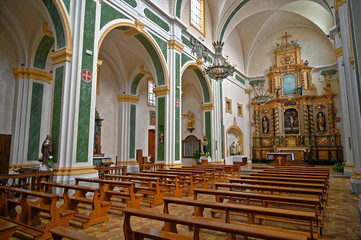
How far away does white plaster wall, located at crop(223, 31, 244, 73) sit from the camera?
1698cm

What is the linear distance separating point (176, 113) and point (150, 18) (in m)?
4.14

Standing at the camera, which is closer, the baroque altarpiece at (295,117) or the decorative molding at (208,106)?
the decorative molding at (208,106)

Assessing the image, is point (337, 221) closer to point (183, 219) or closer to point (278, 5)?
point (183, 219)

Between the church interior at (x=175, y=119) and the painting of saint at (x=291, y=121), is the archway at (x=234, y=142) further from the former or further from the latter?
the painting of saint at (x=291, y=121)

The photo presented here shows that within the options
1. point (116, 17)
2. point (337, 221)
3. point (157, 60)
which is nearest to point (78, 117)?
point (116, 17)

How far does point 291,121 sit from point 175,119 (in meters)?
11.2

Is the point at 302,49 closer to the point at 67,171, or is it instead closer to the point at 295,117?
the point at 295,117

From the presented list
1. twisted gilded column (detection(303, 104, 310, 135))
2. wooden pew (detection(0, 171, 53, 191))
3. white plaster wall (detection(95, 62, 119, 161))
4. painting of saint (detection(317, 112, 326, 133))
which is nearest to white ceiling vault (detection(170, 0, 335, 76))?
twisted gilded column (detection(303, 104, 310, 135))

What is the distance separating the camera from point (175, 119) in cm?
1066

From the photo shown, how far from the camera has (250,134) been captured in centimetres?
1930

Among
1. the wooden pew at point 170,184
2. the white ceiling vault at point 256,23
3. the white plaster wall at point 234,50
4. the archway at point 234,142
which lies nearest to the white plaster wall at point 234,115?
the archway at point 234,142

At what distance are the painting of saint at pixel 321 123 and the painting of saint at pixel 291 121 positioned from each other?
138 centimetres

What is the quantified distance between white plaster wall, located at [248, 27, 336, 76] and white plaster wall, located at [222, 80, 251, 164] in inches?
113

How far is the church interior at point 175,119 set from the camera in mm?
3400
